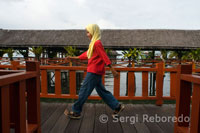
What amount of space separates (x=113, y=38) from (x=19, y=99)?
20.1 meters

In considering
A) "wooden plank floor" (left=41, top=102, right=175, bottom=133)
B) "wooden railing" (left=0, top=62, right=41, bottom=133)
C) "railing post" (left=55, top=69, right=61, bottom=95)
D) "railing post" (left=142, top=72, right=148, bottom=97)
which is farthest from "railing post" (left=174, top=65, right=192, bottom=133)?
"railing post" (left=55, top=69, right=61, bottom=95)

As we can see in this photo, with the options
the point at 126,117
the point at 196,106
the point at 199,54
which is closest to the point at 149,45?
the point at 199,54

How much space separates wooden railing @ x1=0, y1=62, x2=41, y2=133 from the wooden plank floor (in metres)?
0.86

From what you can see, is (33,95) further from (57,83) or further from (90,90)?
(57,83)

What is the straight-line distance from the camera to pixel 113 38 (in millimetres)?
20719

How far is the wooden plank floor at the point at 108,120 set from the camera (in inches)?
83.6

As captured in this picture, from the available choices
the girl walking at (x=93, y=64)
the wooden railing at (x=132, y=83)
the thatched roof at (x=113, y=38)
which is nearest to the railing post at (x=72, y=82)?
the wooden railing at (x=132, y=83)

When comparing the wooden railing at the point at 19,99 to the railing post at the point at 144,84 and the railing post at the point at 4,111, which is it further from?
the railing post at the point at 144,84

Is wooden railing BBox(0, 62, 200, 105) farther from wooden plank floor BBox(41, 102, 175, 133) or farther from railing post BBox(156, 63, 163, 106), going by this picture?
wooden plank floor BBox(41, 102, 175, 133)

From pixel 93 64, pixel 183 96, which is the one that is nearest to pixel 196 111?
pixel 183 96

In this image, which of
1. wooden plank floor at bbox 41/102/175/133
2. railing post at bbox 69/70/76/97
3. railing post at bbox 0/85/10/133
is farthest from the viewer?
railing post at bbox 69/70/76/97

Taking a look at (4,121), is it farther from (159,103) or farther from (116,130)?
(159,103)

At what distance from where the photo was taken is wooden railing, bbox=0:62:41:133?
90 cm

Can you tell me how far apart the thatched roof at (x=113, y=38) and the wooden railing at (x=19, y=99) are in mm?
16644
